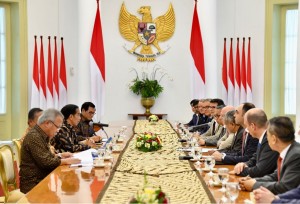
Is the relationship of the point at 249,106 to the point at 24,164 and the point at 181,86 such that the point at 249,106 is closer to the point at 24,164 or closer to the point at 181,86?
the point at 24,164

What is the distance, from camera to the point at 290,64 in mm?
10812

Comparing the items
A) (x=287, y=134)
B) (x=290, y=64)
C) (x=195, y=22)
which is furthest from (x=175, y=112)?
(x=287, y=134)

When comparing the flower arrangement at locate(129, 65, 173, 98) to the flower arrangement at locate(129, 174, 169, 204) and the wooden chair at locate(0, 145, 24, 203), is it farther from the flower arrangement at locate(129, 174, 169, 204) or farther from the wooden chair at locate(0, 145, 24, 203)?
the flower arrangement at locate(129, 174, 169, 204)

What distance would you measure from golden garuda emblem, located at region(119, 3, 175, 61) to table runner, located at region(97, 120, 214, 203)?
7224mm

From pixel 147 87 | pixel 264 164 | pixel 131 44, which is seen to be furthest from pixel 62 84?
pixel 264 164

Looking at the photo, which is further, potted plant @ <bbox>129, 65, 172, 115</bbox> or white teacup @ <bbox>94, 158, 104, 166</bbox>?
potted plant @ <bbox>129, 65, 172, 115</bbox>

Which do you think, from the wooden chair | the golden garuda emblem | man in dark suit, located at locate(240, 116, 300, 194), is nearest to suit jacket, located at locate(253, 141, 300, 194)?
man in dark suit, located at locate(240, 116, 300, 194)

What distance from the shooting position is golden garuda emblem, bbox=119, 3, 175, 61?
12.0 m

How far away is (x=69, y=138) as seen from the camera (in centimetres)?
526

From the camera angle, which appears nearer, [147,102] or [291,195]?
[291,195]

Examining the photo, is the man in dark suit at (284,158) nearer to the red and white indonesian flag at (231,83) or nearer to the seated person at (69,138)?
the seated person at (69,138)

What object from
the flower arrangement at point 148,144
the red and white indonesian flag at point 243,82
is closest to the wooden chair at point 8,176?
the flower arrangement at point 148,144

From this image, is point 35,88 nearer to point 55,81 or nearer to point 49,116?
point 55,81

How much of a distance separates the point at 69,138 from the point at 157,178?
6.65 ft
